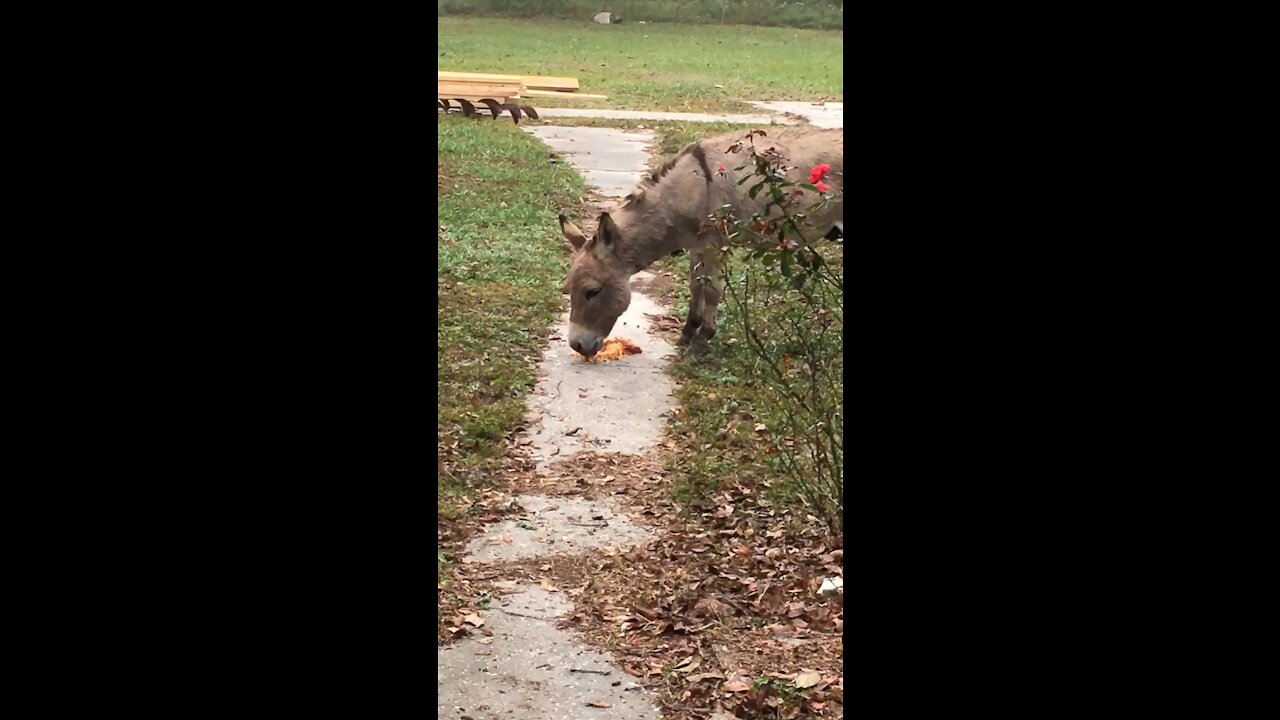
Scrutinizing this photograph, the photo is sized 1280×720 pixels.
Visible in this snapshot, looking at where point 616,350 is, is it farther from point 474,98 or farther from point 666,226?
point 474,98

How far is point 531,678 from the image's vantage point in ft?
16.0

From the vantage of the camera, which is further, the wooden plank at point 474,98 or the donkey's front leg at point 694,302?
the wooden plank at point 474,98

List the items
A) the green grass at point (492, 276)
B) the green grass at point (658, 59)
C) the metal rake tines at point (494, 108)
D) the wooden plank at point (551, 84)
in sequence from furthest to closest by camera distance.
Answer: the green grass at point (658, 59)
the wooden plank at point (551, 84)
the metal rake tines at point (494, 108)
the green grass at point (492, 276)

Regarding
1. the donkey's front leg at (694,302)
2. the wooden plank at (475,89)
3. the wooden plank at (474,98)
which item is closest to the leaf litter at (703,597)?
the donkey's front leg at (694,302)

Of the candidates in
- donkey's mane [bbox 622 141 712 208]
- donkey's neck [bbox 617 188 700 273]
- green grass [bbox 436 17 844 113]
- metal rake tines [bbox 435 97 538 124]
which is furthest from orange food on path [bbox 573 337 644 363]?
green grass [bbox 436 17 844 113]

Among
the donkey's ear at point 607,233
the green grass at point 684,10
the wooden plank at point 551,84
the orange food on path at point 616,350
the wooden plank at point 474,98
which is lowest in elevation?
the orange food on path at point 616,350

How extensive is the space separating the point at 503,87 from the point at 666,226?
13721 millimetres

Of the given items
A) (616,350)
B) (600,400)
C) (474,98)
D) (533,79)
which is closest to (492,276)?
(616,350)

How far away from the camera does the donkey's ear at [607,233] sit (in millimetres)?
8391

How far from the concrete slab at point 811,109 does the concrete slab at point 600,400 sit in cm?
1132

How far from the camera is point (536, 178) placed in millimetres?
15203

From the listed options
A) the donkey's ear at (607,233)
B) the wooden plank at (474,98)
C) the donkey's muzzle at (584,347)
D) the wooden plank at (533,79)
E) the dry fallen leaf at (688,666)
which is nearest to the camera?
the dry fallen leaf at (688,666)

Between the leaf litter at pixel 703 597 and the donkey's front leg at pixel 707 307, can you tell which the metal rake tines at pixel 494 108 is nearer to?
the donkey's front leg at pixel 707 307
